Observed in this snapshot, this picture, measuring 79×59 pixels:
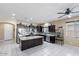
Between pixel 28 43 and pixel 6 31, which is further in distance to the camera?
A: pixel 6 31

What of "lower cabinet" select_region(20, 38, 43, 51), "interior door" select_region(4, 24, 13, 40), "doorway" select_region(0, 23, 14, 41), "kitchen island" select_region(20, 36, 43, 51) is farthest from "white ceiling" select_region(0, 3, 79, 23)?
"interior door" select_region(4, 24, 13, 40)

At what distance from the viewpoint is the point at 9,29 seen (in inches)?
433

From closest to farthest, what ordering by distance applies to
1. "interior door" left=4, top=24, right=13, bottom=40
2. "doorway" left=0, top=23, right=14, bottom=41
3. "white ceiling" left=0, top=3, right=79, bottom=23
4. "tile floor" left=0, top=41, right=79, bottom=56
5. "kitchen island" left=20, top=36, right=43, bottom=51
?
1. "white ceiling" left=0, top=3, right=79, bottom=23
2. "tile floor" left=0, top=41, right=79, bottom=56
3. "kitchen island" left=20, top=36, right=43, bottom=51
4. "doorway" left=0, top=23, right=14, bottom=41
5. "interior door" left=4, top=24, right=13, bottom=40

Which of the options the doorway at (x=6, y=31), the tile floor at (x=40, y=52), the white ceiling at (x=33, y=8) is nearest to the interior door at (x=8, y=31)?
the doorway at (x=6, y=31)

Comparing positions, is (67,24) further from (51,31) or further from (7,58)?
(7,58)

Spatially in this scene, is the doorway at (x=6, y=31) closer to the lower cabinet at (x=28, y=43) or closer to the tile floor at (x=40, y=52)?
the tile floor at (x=40, y=52)

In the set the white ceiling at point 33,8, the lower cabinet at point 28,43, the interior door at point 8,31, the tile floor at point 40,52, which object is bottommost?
the tile floor at point 40,52

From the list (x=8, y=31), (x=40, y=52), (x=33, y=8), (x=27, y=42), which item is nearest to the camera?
(x=33, y=8)

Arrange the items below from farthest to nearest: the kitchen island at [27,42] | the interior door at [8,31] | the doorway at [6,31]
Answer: the interior door at [8,31]
the doorway at [6,31]
the kitchen island at [27,42]

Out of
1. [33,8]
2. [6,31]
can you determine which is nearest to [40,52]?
[33,8]

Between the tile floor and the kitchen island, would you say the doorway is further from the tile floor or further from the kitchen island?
the kitchen island

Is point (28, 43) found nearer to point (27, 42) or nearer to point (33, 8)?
point (27, 42)

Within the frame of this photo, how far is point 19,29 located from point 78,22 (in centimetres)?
557

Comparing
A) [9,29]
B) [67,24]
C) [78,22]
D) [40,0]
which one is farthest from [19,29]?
[40,0]
